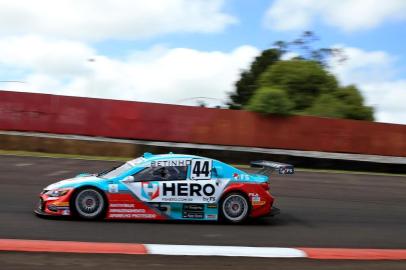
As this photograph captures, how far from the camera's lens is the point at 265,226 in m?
10.1

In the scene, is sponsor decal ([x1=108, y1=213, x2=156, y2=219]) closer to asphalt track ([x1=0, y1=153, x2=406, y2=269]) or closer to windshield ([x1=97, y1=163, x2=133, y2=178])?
asphalt track ([x1=0, y1=153, x2=406, y2=269])

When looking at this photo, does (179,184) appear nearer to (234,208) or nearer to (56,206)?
(234,208)

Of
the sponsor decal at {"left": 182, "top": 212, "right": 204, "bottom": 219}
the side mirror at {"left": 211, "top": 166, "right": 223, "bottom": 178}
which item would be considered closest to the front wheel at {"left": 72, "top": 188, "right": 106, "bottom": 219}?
the sponsor decal at {"left": 182, "top": 212, "right": 204, "bottom": 219}

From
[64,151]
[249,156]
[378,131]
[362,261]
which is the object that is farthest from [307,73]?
[362,261]

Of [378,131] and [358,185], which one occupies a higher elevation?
[378,131]

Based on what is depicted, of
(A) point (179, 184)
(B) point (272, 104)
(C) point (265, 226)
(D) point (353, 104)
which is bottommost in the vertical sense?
(C) point (265, 226)

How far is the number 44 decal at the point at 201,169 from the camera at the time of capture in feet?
32.4

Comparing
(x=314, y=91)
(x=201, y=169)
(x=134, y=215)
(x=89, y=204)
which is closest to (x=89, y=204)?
(x=89, y=204)

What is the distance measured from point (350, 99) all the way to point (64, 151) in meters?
16.2

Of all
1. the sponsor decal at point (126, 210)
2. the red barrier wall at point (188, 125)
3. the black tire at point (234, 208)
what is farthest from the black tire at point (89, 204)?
the red barrier wall at point (188, 125)

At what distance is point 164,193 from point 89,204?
4.18 ft

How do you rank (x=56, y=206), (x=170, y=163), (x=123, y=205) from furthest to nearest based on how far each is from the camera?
(x=170, y=163) < (x=123, y=205) < (x=56, y=206)

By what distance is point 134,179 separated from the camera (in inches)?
377

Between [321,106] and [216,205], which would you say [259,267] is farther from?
[321,106]
